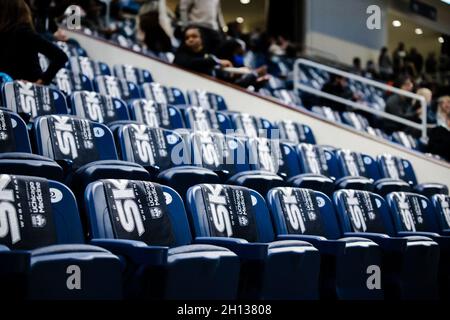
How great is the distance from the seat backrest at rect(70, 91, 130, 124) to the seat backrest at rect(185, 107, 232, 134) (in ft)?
0.77

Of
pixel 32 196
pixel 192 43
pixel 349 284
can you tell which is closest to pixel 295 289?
pixel 349 284

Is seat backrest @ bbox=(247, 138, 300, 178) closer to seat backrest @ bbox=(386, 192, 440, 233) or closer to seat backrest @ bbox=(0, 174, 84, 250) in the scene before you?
seat backrest @ bbox=(386, 192, 440, 233)

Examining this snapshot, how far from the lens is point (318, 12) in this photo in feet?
18.0

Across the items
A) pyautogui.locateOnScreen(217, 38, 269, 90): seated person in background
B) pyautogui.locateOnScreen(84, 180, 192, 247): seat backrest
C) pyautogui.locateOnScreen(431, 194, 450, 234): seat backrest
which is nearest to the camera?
pyautogui.locateOnScreen(84, 180, 192, 247): seat backrest

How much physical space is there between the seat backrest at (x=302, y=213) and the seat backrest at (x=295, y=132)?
38.2 inches

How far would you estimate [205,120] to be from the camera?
211 cm

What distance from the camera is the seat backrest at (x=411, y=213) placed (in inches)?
65.0

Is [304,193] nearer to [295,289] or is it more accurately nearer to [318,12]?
[295,289]

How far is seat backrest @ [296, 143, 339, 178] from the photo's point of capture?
1.96 m

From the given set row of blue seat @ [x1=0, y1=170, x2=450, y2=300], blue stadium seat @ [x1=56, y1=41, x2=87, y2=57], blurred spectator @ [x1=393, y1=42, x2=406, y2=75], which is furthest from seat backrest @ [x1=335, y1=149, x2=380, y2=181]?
blurred spectator @ [x1=393, y1=42, x2=406, y2=75]

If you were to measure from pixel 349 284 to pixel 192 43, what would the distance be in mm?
1740

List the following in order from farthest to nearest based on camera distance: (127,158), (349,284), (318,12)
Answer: (318,12), (127,158), (349,284)

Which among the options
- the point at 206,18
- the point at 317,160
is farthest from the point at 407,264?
the point at 206,18

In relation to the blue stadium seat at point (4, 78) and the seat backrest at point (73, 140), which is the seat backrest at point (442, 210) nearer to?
the seat backrest at point (73, 140)
